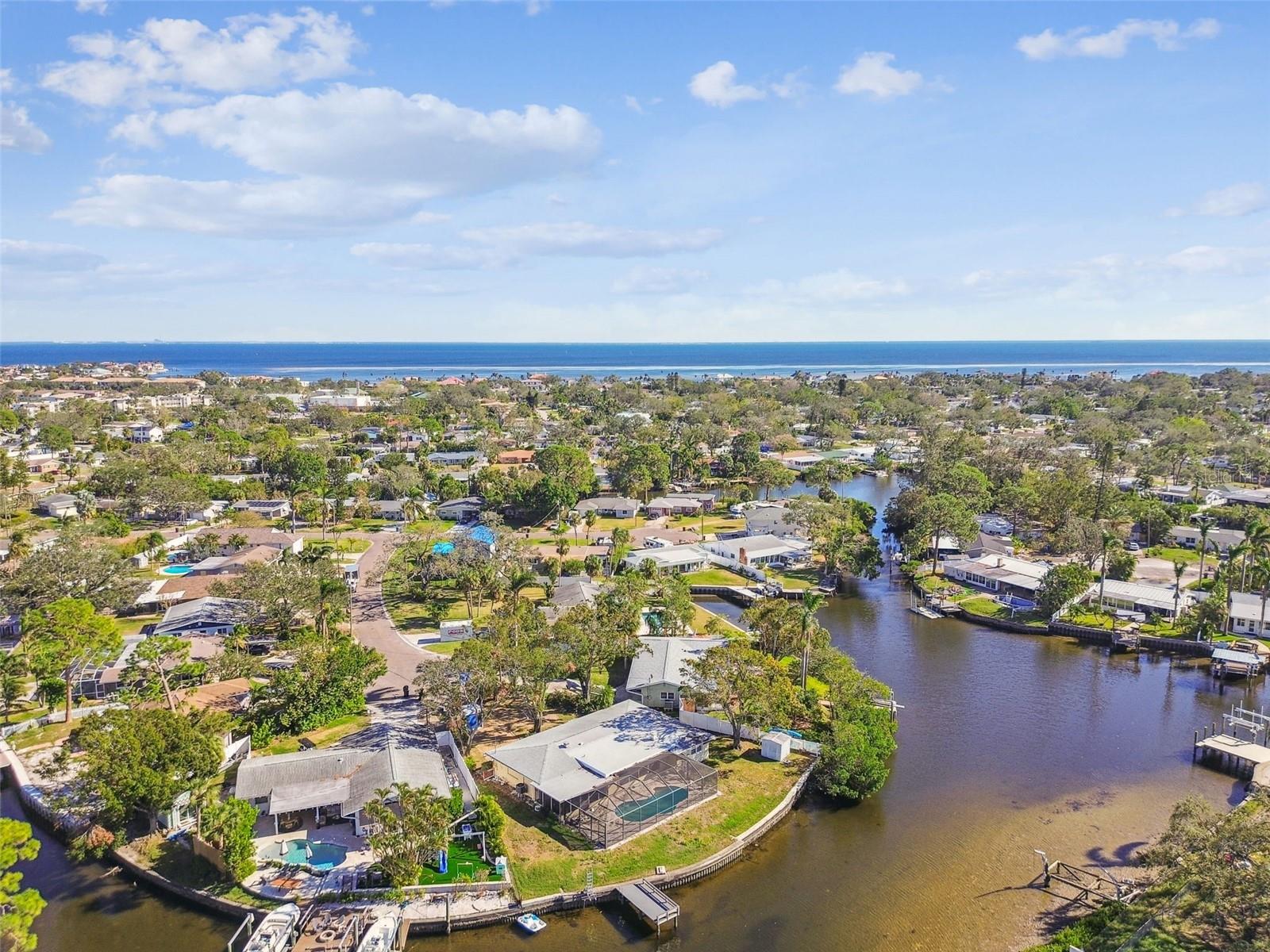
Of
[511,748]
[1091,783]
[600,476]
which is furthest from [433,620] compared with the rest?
[600,476]

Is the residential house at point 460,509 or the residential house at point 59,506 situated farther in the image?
the residential house at point 460,509

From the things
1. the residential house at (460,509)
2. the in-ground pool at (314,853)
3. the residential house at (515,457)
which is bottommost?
the in-ground pool at (314,853)

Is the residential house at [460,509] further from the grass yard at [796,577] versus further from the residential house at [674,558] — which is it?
the grass yard at [796,577]

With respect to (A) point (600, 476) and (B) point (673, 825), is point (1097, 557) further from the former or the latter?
(A) point (600, 476)

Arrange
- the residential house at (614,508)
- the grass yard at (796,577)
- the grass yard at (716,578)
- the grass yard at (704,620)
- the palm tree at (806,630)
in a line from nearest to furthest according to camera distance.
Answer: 1. the palm tree at (806,630)
2. the grass yard at (704,620)
3. the grass yard at (796,577)
4. the grass yard at (716,578)
5. the residential house at (614,508)

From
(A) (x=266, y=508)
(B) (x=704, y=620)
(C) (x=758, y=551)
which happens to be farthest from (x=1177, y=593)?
(A) (x=266, y=508)

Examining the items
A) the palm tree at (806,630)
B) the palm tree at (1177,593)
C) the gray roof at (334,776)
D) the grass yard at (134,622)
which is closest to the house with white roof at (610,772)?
the gray roof at (334,776)
